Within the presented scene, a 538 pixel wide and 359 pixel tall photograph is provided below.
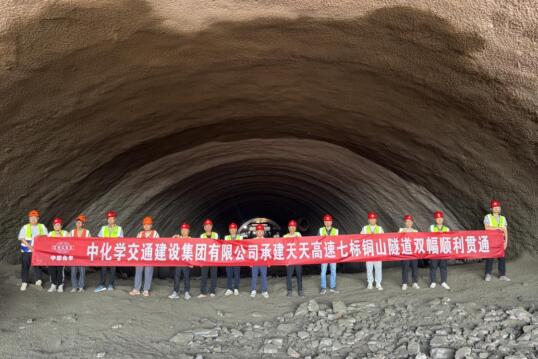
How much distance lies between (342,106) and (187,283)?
11.5 ft

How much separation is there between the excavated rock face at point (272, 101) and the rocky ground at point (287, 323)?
1600 mm

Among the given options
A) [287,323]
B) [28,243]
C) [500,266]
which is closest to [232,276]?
[287,323]

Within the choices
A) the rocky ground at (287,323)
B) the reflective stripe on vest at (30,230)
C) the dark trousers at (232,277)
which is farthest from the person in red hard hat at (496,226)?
the reflective stripe on vest at (30,230)

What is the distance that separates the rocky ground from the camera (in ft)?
15.6

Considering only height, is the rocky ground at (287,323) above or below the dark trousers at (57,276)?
below

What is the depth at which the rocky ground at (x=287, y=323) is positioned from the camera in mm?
4766

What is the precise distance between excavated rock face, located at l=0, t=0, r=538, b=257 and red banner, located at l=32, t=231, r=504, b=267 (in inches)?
35.8

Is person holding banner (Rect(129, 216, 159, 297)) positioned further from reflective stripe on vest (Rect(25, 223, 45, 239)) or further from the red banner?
reflective stripe on vest (Rect(25, 223, 45, 239))

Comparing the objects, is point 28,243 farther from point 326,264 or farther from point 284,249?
point 326,264

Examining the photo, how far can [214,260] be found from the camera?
725 centimetres

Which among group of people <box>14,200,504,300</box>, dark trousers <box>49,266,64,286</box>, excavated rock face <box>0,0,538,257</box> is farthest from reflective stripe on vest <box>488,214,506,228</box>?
dark trousers <box>49,266,64,286</box>

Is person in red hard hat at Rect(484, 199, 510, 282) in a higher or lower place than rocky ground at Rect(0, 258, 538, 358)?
higher

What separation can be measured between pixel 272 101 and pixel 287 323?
10.7 feet

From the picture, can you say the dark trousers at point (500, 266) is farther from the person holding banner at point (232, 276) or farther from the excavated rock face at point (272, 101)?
the person holding banner at point (232, 276)
